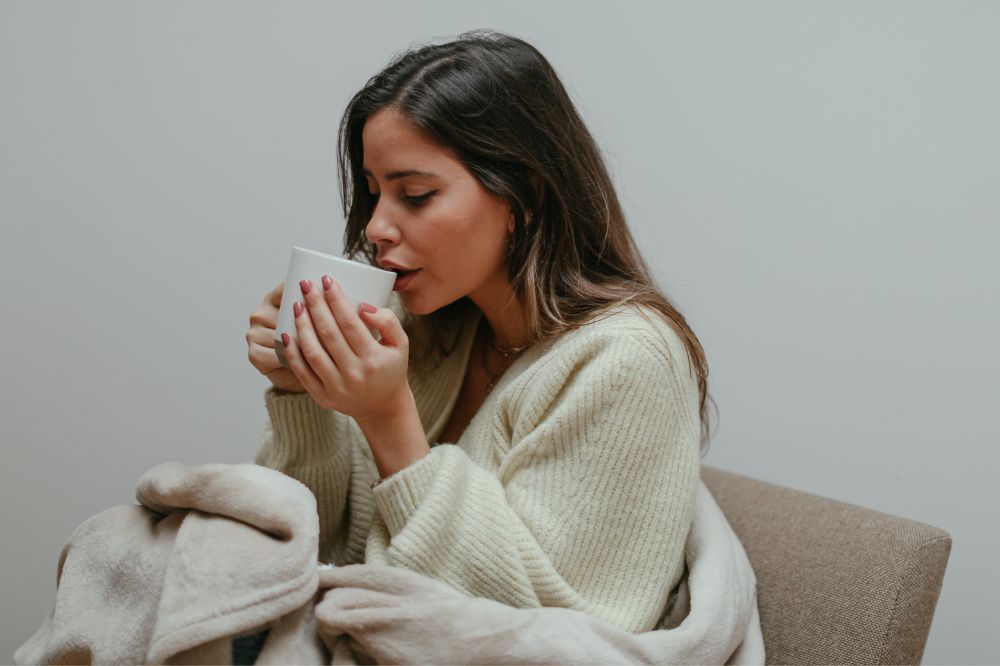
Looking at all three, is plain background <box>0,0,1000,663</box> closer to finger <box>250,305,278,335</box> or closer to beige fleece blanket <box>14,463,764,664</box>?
finger <box>250,305,278,335</box>

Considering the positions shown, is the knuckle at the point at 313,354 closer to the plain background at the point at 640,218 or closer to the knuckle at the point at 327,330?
the knuckle at the point at 327,330

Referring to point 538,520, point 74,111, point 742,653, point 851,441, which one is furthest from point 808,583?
point 74,111

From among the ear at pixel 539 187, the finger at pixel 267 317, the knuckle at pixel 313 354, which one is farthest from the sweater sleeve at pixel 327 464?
the ear at pixel 539 187

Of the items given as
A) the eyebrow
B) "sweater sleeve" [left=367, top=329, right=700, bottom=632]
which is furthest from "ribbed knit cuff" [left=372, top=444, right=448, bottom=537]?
the eyebrow

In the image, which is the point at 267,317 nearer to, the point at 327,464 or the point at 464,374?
the point at 327,464

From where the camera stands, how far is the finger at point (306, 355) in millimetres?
854

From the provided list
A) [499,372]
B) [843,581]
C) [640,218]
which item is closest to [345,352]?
[499,372]

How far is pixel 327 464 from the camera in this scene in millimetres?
1083

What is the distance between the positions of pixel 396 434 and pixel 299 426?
0.22 meters

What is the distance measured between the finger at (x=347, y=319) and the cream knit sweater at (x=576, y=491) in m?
0.13

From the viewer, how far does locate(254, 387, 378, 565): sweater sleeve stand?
42.1 inches

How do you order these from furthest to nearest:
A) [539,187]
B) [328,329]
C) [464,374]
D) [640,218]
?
1. [640,218]
2. [464,374]
3. [539,187]
4. [328,329]

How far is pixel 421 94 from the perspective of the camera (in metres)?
1.00

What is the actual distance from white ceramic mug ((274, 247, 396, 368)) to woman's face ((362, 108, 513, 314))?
10 centimetres
